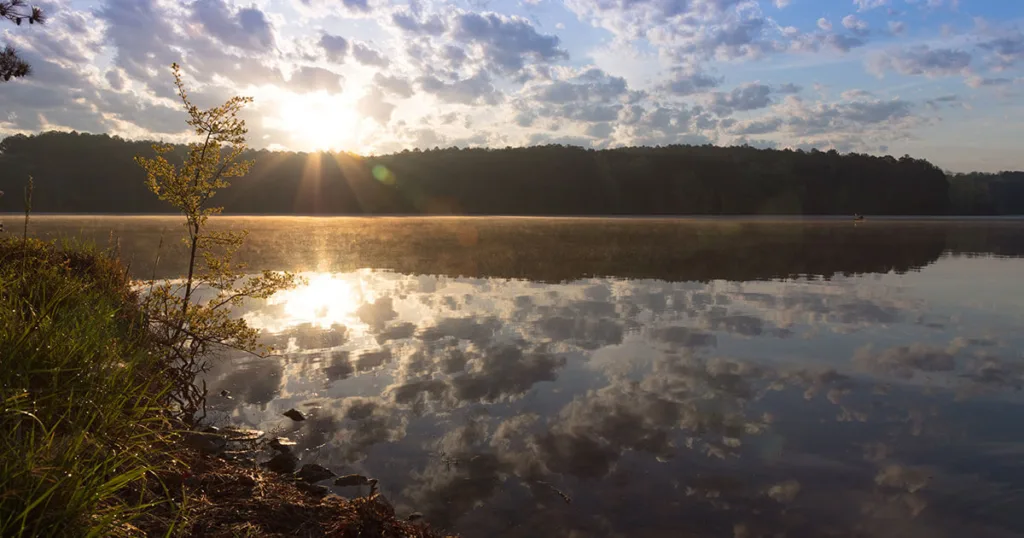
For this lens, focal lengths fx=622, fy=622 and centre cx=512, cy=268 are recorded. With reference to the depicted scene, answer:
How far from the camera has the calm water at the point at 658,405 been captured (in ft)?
24.6

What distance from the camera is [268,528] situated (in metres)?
6.00

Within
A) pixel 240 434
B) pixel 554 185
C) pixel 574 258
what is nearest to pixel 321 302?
pixel 240 434

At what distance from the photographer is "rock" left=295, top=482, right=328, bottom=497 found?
749 centimetres

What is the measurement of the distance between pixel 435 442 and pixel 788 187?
168444 millimetres

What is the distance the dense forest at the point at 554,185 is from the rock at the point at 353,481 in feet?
500

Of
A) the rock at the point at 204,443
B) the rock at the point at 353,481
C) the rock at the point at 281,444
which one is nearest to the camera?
the rock at the point at 353,481

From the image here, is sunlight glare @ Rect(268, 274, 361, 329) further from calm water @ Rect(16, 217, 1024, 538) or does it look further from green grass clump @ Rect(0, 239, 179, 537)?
green grass clump @ Rect(0, 239, 179, 537)

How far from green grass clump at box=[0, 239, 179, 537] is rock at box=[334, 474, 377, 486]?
6.68 feet

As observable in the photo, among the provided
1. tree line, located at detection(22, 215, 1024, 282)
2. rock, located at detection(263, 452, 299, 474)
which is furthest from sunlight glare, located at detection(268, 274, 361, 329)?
rock, located at detection(263, 452, 299, 474)

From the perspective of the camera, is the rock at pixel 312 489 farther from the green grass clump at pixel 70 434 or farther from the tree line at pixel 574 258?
the tree line at pixel 574 258

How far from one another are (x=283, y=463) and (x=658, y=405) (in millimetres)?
6193

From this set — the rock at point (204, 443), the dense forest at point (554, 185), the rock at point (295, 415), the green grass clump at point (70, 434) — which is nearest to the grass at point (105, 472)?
the green grass clump at point (70, 434)

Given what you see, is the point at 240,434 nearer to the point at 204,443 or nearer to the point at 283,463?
the point at 204,443

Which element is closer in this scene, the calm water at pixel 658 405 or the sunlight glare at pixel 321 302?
the calm water at pixel 658 405
